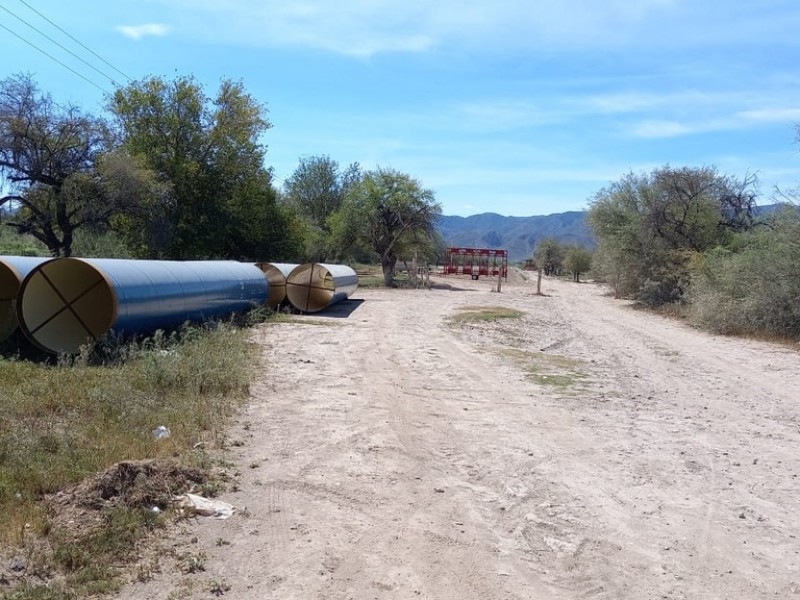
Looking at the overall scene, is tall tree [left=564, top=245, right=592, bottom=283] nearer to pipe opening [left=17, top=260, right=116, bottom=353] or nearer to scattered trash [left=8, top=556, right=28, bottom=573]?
pipe opening [left=17, top=260, right=116, bottom=353]

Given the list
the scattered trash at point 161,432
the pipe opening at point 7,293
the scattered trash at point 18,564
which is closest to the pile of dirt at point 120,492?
the scattered trash at point 18,564

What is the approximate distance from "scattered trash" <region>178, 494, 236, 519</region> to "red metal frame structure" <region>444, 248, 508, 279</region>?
177 ft

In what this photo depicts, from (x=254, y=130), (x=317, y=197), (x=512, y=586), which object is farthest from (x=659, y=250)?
(x=317, y=197)

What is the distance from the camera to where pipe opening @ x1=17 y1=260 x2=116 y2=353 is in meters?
13.5

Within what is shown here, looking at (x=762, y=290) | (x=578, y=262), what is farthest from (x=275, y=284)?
(x=578, y=262)

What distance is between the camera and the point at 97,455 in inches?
270

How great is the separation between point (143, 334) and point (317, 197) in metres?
54.0

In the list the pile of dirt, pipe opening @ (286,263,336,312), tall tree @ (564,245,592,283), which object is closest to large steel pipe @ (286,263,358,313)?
pipe opening @ (286,263,336,312)

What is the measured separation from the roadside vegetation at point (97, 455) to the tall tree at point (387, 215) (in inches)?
1381

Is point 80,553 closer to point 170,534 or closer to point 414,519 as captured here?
point 170,534

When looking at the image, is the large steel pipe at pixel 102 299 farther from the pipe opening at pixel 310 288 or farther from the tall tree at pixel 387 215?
the tall tree at pixel 387 215

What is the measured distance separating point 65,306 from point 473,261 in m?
48.6

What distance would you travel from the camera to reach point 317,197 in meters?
67.2

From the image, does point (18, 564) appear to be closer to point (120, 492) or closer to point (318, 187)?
point (120, 492)
